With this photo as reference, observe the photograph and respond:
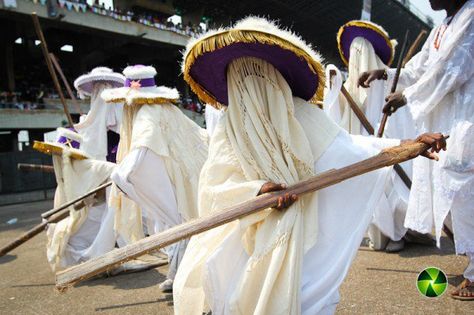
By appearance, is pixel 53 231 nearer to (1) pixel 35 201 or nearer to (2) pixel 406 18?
(1) pixel 35 201

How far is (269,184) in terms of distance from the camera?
2.21 metres

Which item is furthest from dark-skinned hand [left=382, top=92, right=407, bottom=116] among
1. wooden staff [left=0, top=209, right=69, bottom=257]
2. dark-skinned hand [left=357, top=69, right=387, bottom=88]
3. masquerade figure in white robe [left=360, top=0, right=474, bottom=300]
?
wooden staff [left=0, top=209, right=69, bottom=257]

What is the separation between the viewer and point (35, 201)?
563 inches

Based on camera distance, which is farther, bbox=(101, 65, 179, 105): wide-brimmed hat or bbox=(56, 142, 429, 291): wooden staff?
bbox=(101, 65, 179, 105): wide-brimmed hat

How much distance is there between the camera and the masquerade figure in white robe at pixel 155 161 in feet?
11.9

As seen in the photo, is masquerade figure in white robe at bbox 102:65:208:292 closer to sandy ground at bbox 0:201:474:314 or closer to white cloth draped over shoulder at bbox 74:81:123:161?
sandy ground at bbox 0:201:474:314

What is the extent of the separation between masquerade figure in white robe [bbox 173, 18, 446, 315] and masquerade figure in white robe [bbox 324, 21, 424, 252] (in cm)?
219

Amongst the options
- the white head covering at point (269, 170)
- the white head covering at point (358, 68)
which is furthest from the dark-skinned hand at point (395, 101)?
the white head covering at point (358, 68)

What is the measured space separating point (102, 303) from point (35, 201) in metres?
12.2

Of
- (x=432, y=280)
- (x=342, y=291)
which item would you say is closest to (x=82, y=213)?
(x=342, y=291)

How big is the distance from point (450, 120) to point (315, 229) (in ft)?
5.51

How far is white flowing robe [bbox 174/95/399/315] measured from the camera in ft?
7.25

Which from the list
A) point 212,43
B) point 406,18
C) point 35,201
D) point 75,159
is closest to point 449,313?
point 212,43

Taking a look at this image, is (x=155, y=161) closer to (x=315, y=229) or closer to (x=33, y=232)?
(x=315, y=229)
